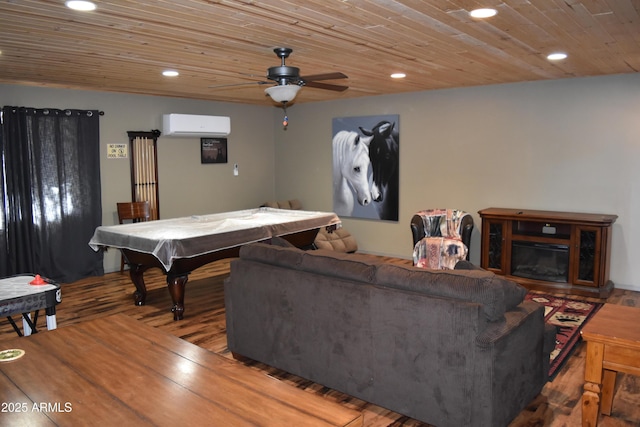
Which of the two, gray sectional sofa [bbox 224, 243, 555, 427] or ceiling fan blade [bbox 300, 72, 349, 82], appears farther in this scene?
ceiling fan blade [bbox 300, 72, 349, 82]

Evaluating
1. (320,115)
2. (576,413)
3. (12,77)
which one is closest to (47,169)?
(12,77)

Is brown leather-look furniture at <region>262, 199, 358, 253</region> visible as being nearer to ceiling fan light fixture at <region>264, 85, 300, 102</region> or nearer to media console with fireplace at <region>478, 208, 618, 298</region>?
media console with fireplace at <region>478, 208, 618, 298</region>

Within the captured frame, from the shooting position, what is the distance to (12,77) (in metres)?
5.04

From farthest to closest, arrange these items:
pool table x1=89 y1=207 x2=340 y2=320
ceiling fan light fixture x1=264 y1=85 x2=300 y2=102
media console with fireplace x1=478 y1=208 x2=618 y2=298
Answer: media console with fireplace x1=478 y1=208 x2=618 y2=298, pool table x1=89 y1=207 x2=340 y2=320, ceiling fan light fixture x1=264 y1=85 x2=300 y2=102

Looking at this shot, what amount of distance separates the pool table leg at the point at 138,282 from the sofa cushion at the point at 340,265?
8.13 ft

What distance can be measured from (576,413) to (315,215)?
12.2 feet

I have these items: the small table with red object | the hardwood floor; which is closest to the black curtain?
the hardwood floor

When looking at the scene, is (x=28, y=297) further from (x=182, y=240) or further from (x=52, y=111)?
(x=52, y=111)

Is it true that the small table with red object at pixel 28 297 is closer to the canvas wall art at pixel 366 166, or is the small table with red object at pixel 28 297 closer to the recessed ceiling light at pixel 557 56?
the recessed ceiling light at pixel 557 56

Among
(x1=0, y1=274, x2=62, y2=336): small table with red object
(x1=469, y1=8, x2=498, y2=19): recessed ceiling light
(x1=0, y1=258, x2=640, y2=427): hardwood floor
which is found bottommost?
(x1=0, y1=258, x2=640, y2=427): hardwood floor

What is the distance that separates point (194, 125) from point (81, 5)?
445 cm

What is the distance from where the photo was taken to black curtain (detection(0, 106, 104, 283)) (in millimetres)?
5531

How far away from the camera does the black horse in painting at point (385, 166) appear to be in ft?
23.3

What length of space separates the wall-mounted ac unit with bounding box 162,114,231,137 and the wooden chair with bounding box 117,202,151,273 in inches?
42.9
